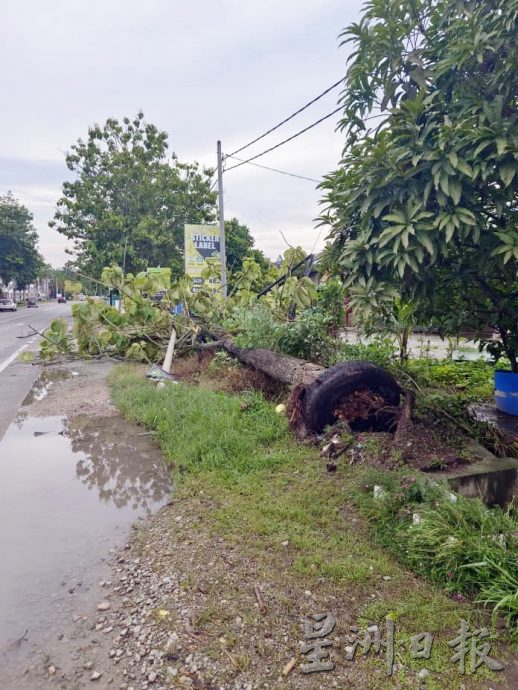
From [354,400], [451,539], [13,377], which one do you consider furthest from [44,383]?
[451,539]

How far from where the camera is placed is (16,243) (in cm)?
4078

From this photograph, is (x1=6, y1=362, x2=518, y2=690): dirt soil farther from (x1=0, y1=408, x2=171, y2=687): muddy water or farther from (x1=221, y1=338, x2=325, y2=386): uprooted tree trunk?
(x1=221, y1=338, x2=325, y2=386): uprooted tree trunk

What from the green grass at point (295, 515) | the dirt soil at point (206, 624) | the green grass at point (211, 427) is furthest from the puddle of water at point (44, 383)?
the dirt soil at point (206, 624)

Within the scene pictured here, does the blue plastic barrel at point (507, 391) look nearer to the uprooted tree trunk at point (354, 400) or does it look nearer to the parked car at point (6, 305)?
the uprooted tree trunk at point (354, 400)

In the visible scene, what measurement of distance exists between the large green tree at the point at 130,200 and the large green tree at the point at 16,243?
21.9 metres

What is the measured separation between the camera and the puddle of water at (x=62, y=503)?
8.20 feet

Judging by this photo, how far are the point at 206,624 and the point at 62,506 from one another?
1944mm

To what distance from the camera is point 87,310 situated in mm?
9461

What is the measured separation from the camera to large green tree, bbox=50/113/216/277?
21156mm

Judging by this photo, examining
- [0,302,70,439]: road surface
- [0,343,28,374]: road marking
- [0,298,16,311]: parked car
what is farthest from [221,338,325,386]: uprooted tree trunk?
[0,298,16,311]: parked car

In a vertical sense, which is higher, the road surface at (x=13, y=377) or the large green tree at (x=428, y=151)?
the large green tree at (x=428, y=151)

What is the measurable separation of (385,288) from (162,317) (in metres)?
7.29

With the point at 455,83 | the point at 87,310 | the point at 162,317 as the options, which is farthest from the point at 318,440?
the point at 87,310

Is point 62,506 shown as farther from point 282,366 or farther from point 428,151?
point 428,151
